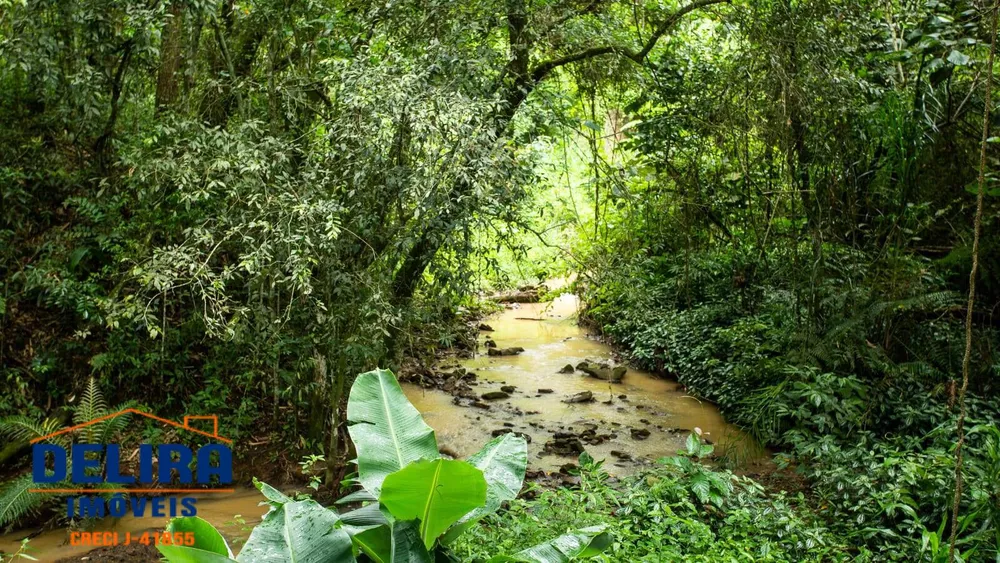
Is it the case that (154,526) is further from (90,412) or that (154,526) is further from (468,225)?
(468,225)

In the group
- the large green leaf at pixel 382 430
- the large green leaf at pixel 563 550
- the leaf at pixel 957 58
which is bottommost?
the large green leaf at pixel 563 550

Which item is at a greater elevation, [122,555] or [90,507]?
[90,507]

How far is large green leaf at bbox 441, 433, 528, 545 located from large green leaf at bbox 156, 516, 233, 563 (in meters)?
0.98

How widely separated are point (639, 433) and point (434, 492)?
5.38 m

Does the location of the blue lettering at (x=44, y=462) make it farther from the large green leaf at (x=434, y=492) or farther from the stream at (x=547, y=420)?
the large green leaf at (x=434, y=492)

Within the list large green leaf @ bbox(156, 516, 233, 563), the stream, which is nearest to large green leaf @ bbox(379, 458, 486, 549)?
large green leaf @ bbox(156, 516, 233, 563)

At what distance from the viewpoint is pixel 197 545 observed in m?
2.84

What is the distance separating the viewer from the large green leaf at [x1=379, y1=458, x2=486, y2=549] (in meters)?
2.71

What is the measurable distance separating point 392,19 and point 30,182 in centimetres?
421

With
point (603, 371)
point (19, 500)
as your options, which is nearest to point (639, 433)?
point (603, 371)

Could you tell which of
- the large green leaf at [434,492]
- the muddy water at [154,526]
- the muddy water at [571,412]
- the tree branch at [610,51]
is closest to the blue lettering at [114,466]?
the muddy water at [154,526]

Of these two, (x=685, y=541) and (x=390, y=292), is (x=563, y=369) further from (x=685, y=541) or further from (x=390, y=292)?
(x=685, y=541)

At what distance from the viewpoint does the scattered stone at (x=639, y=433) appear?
303 inches

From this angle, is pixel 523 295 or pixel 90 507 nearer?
pixel 90 507
